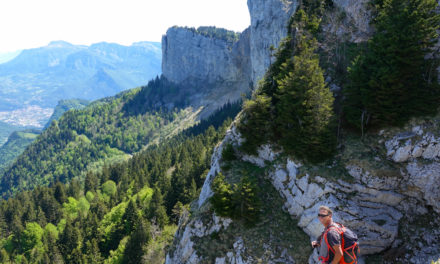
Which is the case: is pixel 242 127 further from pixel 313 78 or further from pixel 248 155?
pixel 313 78

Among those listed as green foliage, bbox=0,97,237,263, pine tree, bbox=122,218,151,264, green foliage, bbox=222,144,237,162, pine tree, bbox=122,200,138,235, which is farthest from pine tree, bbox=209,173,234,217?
pine tree, bbox=122,200,138,235

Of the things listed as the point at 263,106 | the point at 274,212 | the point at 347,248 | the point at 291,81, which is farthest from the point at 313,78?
the point at 347,248

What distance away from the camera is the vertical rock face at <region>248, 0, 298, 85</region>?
116250mm

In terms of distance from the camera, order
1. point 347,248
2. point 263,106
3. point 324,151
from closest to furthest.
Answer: point 347,248 → point 324,151 → point 263,106

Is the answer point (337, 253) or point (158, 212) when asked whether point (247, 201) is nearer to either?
point (337, 253)

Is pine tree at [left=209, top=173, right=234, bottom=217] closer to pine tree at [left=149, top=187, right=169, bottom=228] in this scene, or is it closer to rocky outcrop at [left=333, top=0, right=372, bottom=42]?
rocky outcrop at [left=333, top=0, right=372, bottom=42]

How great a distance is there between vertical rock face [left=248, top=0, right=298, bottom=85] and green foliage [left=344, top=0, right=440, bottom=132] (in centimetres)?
9213

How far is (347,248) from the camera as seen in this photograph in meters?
9.23

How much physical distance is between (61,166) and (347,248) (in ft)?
691

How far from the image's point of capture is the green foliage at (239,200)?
22.8 m

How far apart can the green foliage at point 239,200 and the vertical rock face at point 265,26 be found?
3684 inches

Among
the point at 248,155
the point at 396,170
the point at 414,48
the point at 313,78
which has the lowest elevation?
the point at 248,155

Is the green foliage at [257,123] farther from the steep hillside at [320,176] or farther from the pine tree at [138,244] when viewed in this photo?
the pine tree at [138,244]

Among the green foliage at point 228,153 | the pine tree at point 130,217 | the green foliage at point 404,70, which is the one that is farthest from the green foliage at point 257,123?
the pine tree at point 130,217
